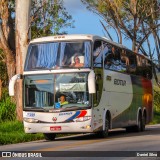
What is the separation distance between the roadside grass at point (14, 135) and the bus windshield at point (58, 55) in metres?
2.44

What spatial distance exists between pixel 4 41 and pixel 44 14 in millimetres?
9928

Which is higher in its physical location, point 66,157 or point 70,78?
point 70,78

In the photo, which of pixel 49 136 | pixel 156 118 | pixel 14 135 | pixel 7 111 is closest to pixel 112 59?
pixel 49 136

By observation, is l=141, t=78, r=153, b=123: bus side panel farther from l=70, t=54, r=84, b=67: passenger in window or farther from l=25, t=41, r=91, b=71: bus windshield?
l=70, t=54, r=84, b=67: passenger in window

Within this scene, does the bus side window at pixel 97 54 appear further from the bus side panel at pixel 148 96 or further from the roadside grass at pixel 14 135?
the bus side panel at pixel 148 96

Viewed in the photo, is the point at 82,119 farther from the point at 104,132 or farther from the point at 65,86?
the point at 104,132

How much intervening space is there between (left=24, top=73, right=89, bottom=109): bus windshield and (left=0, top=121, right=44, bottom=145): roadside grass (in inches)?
56.8

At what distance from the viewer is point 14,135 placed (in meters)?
22.9

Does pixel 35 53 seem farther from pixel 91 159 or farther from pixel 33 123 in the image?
pixel 91 159

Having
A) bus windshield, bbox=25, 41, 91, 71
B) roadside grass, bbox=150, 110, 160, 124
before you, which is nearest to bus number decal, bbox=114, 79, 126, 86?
bus windshield, bbox=25, 41, 91, 71

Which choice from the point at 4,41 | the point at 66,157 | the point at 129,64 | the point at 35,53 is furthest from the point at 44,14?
the point at 66,157

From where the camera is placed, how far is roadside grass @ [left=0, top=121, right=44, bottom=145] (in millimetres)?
21906

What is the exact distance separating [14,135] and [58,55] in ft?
10.9

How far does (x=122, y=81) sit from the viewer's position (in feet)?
85.4
